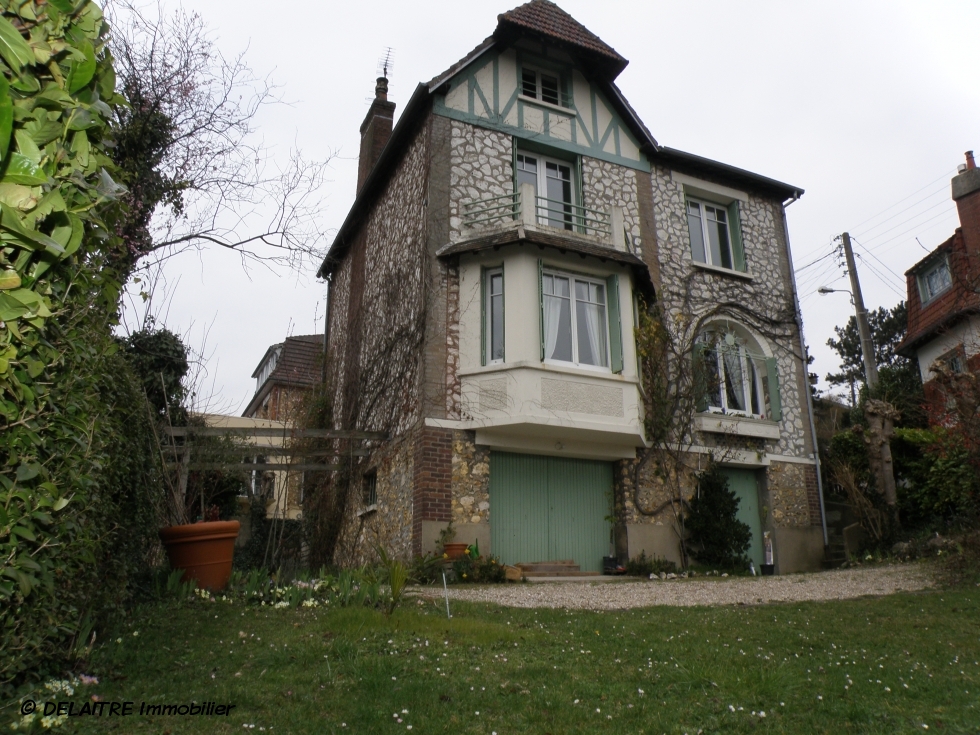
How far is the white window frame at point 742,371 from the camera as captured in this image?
1484 cm

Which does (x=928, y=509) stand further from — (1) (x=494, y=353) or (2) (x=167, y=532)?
(2) (x=167, y=532)

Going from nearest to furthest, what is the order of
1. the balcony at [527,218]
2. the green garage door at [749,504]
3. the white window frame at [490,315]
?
the white window frame at [490,315]
the balcony at [527,218]
the green garage door at [749,504]

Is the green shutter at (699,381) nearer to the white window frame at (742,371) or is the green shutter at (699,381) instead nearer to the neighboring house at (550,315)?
the neighboring house at (550,315)

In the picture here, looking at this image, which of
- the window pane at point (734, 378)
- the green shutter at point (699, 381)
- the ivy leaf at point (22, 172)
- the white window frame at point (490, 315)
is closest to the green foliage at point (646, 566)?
the green shutter at point (699, 381)

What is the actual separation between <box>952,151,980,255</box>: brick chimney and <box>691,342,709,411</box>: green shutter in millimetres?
10458

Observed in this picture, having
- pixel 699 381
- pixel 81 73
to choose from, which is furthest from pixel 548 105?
pixel 81 73

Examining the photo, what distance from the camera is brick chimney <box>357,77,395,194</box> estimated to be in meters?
17.8

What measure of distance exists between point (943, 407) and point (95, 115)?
12.9 m

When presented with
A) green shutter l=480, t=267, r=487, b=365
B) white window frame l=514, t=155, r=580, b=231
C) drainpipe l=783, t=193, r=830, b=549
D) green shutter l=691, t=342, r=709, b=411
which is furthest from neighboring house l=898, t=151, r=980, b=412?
green shutter l=480, t=267, r=487, b=365

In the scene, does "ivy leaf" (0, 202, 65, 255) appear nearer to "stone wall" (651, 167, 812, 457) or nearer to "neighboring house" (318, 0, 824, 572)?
"neighboring house" (318, 0, 824, 572)

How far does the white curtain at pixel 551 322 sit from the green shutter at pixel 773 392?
5.11 m

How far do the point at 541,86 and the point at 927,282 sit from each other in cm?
1442

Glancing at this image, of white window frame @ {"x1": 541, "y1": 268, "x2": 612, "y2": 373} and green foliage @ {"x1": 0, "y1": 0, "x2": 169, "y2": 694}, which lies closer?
green foliage @ {"x1": 0, "y1": 0, "x2": 169, "y2": 694}

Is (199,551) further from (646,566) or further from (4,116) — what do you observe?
(646,566)
